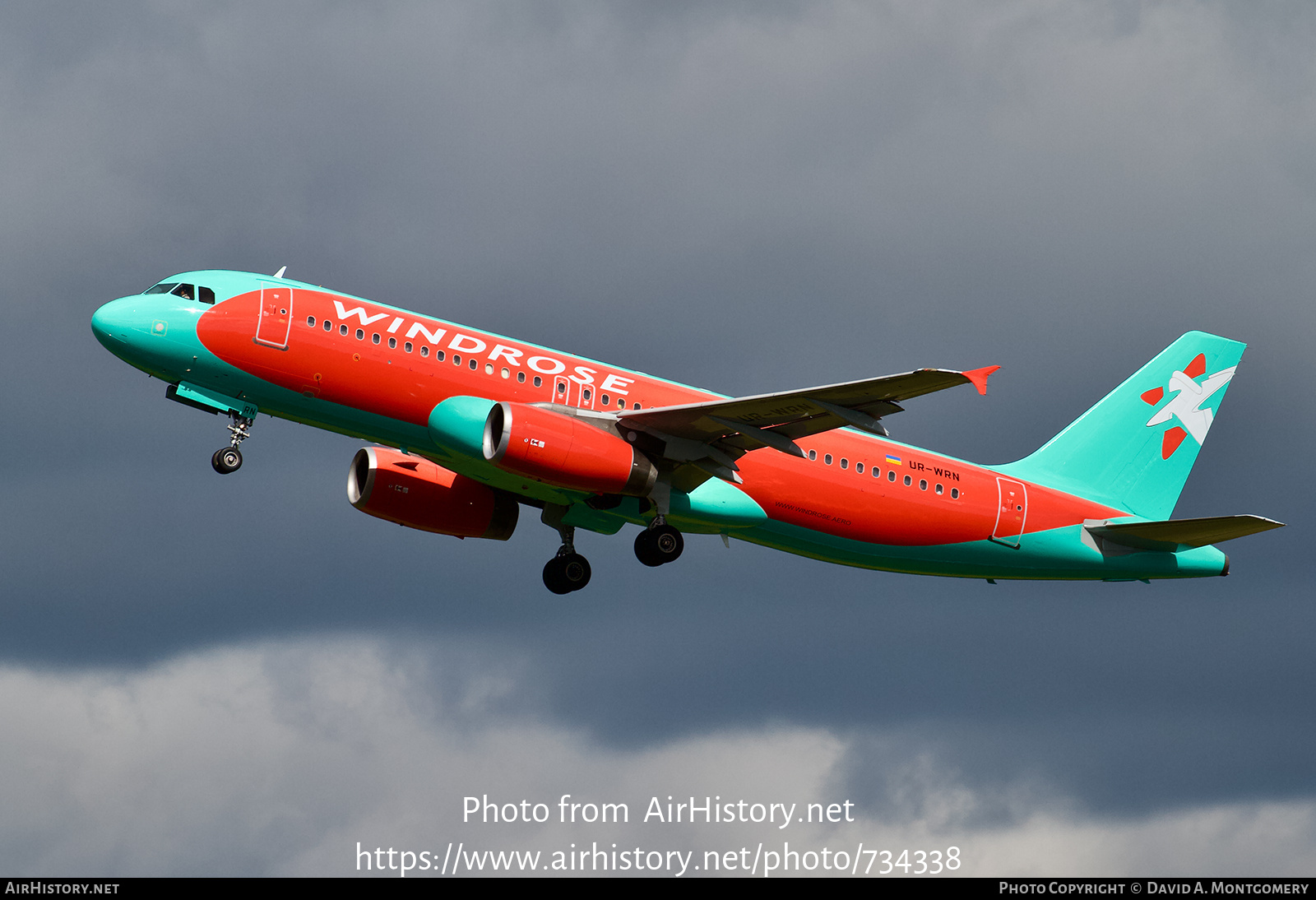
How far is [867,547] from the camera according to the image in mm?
43719

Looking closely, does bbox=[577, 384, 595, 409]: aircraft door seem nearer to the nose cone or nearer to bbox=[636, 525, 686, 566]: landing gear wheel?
bbox=[636, 525, 686, 566]: landing gear wheel

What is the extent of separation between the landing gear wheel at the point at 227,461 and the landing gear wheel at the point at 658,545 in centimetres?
1052

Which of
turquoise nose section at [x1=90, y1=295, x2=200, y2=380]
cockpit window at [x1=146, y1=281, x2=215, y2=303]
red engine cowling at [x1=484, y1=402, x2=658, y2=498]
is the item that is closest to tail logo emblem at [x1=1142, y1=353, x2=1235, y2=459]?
red engine cowling at [x1=484, y1=402, x2=658, y2=498]

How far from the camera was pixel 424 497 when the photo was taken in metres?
45.2

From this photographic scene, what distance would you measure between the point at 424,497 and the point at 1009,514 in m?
17.2

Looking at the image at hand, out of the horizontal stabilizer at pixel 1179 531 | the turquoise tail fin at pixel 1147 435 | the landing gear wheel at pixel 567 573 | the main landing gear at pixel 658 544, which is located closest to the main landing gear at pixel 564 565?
the landing gear wheel at pixel 567 573

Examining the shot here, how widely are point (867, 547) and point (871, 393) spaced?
28.7 feet

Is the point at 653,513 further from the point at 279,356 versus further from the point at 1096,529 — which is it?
the point at 1096,529

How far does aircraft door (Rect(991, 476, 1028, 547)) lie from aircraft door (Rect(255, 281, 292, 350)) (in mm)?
20950

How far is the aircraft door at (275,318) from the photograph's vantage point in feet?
126

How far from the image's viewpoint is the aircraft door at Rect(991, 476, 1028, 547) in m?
45.2

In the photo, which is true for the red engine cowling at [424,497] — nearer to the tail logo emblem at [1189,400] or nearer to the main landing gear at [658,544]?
the main landing gear at [658,544]

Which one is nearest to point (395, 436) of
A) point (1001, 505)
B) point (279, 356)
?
point (279, 356)

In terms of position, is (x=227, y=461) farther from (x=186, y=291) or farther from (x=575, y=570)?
(x=575, y=570)
